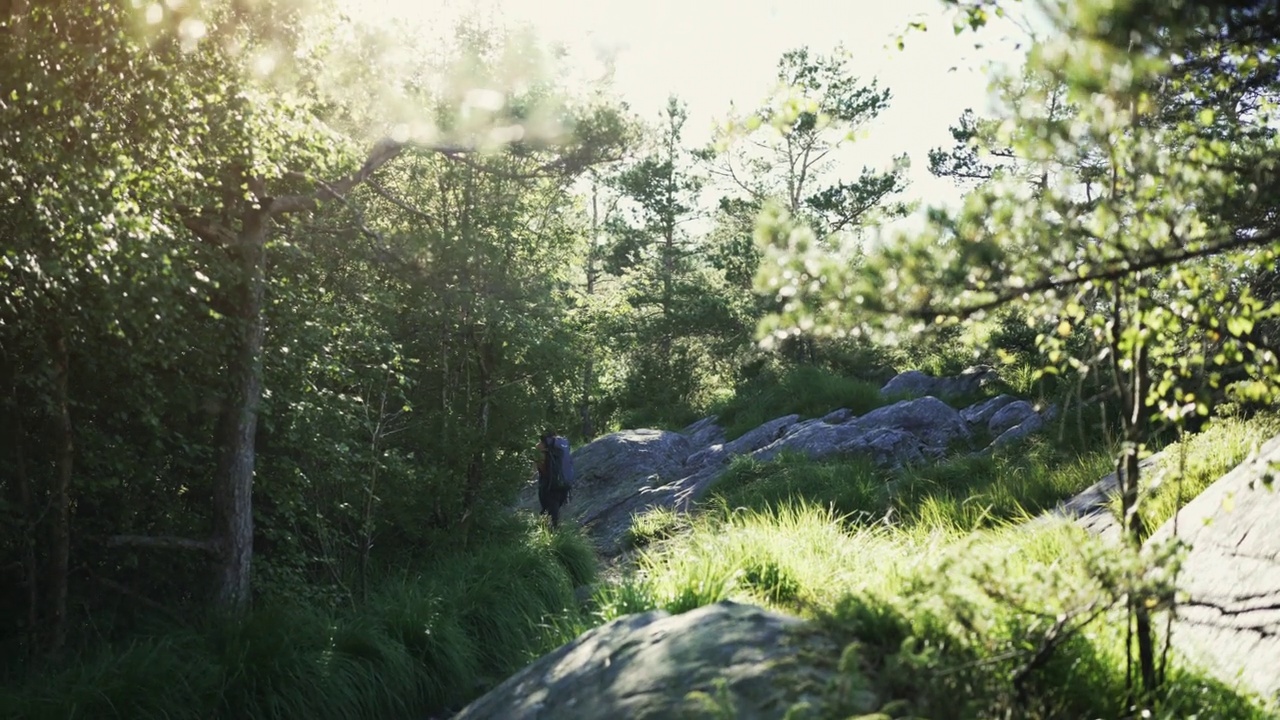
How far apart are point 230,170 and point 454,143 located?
3.21 metres

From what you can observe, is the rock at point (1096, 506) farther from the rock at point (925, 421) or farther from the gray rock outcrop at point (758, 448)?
the rock at point (925, 421)

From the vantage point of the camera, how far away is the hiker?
538 inches

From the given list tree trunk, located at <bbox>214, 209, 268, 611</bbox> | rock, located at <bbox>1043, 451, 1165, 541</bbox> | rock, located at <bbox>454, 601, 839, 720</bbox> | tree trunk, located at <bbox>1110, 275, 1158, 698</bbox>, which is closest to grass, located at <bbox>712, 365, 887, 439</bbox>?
rock, located at <bbox>1043, 451, 1165, 541</bbox>

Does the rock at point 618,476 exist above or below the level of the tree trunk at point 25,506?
below

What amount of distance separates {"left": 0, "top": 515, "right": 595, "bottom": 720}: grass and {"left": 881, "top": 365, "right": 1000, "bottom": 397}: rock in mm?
12222

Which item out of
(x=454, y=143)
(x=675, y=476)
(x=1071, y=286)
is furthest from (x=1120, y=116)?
(x=675, y=476)

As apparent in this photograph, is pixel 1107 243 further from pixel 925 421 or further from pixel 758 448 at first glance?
pixel 758 448

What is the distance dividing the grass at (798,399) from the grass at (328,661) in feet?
37.2

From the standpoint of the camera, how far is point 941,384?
807 inches

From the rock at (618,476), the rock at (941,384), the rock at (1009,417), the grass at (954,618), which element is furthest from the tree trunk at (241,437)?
the rock at (941,384)

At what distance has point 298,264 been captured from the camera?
32.7 feet

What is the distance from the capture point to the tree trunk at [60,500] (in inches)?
277

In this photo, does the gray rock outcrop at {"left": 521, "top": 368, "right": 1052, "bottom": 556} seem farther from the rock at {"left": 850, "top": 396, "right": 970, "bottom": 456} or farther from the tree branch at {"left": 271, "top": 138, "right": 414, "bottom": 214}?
the tree branch at {"left": 271, "top": 138, "right": 414, "bottom": 214}

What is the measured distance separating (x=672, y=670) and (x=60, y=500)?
5381 millimetres
